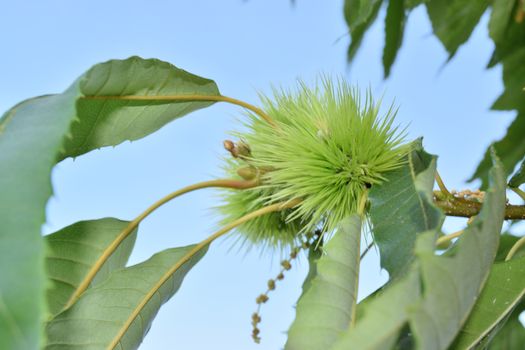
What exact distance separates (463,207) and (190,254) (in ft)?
1.10

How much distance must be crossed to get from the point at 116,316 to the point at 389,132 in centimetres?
39

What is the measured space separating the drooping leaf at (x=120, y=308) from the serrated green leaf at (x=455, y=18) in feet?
1.91

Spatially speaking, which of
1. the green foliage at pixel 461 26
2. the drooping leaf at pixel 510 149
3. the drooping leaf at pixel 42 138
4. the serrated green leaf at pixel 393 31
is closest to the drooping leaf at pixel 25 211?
the drooping leaf at pixel 42 138

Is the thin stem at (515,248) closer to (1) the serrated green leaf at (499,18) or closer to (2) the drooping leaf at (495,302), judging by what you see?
(2) the drooping leaf at (495,302)

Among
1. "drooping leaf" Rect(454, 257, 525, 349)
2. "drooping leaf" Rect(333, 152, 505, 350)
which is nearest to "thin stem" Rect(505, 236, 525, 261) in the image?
"drooping leaf" Rect(454, 257, 525, 349)

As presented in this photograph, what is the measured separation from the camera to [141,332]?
82 centimetres

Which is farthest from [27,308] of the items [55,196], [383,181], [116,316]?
[383,181]

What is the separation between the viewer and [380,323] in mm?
434

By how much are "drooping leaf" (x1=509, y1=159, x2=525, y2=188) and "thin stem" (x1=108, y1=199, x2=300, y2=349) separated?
29 cm

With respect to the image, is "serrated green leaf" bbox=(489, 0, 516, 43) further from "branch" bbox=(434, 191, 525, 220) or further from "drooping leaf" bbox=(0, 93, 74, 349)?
"drooping leaf" bbox=(0, 93, 74, 349)

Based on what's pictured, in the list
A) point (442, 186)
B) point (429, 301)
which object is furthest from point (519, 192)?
point (429, 301)

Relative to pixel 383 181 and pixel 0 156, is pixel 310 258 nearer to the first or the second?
pixel 383 181

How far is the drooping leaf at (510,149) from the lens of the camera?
1.33 meters

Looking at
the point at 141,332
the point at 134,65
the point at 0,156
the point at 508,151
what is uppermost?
the point at 508,151
